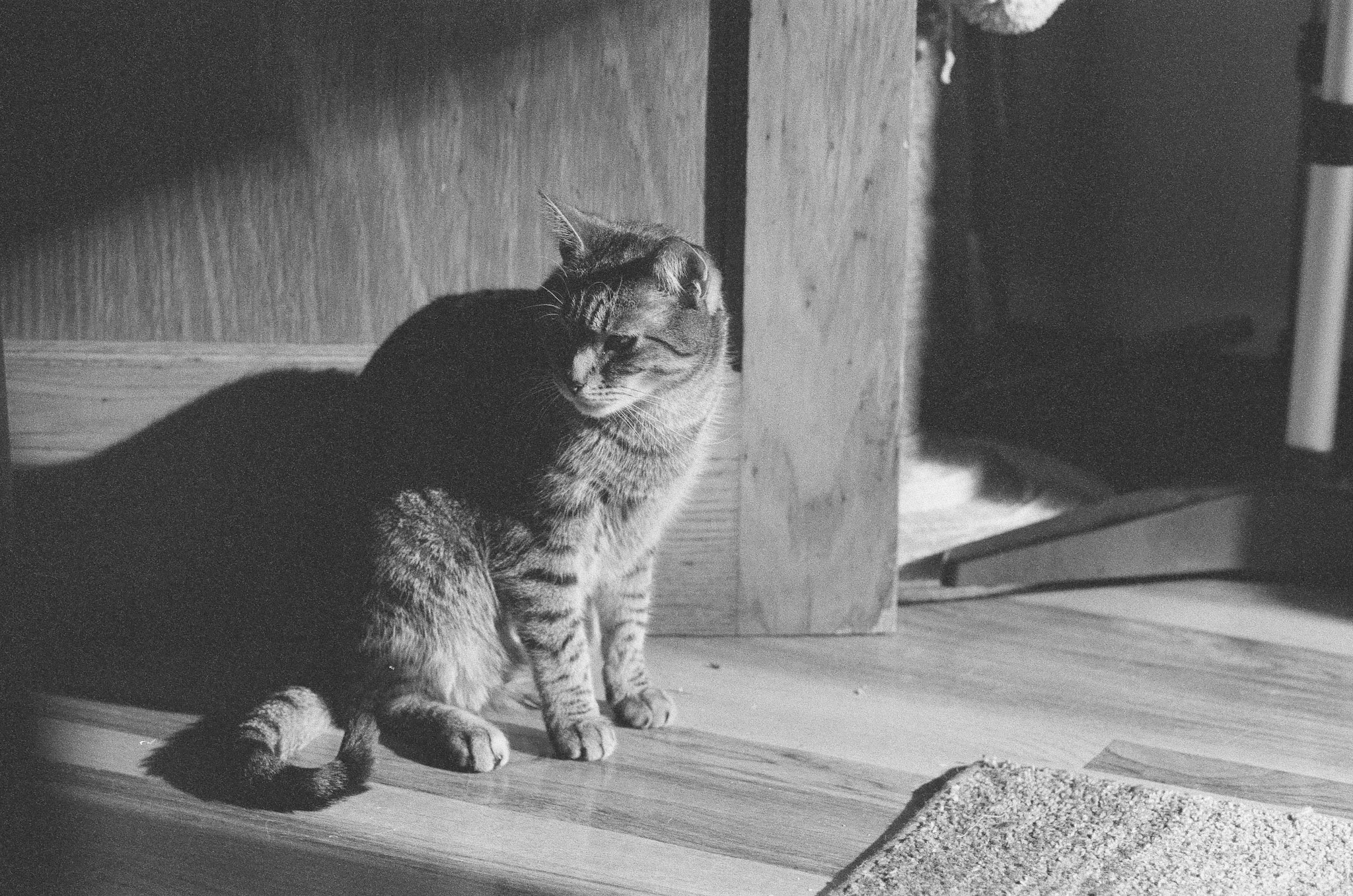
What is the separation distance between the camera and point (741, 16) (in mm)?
1713

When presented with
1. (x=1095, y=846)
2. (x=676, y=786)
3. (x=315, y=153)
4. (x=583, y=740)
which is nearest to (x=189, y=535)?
(x=315, y=153)

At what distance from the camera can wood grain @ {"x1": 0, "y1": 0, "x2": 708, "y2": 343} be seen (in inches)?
67.4

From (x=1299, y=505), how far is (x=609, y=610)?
1.04 meters

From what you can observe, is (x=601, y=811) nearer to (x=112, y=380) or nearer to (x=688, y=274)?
(x=688, y=274)

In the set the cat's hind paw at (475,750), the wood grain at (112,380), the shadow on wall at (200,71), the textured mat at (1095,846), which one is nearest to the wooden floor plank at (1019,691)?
the textured mat at (1095,846)

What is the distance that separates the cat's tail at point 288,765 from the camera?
53.5 inches

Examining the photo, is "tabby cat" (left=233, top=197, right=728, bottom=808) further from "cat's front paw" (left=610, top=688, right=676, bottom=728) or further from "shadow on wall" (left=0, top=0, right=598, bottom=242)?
"shadow on wall" (left=0, top=0, right=598, bottom=242)

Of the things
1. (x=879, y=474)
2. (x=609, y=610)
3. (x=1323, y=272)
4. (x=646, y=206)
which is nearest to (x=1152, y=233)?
(x=1323, y=272)

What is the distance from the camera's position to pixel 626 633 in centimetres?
167

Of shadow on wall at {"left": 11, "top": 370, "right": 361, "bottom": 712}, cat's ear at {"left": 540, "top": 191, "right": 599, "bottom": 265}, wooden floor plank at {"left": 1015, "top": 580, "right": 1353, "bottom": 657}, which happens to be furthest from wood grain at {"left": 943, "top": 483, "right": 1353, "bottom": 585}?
shadow on wall at {"left": 11, "top": 370, "right": 361, "bottom": 712}

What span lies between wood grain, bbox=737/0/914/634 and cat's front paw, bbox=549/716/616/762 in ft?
1.34

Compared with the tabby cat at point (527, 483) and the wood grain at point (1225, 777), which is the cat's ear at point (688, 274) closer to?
the tabby cat at point (527, 483)

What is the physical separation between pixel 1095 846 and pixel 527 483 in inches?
26.8

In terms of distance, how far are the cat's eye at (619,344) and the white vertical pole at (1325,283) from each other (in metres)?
1.10
